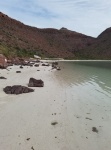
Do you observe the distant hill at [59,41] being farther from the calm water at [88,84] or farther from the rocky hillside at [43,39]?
the calm water at [88,84]

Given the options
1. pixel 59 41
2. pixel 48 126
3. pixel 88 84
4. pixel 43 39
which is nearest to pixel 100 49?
pixel 59 41

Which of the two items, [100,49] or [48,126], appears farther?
[100,49]

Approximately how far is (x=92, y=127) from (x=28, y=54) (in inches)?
3501

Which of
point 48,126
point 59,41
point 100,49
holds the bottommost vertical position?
point 100,49

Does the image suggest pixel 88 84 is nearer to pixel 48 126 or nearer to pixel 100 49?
pixel 48 126

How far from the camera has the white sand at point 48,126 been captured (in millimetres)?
8469

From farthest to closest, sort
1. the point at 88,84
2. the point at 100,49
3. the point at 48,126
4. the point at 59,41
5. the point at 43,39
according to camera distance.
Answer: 1. the point at 59,41
2. the point at 100,49
3. the point at 43,39
4. the point at 88,84
5. the point at 48,126

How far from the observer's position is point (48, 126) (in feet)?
33.6

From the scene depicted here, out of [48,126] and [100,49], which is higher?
[48,126]

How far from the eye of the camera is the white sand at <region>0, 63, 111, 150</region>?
8469 mm

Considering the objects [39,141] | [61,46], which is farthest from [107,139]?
[61,46]

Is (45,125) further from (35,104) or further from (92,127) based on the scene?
(35,104)

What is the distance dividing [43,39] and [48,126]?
468ft

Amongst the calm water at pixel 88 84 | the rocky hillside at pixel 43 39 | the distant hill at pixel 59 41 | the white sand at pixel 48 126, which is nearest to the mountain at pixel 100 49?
the distant hill at pixel 59 41
